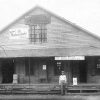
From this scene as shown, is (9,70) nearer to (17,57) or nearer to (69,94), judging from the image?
(17,57)

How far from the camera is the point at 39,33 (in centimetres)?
2930

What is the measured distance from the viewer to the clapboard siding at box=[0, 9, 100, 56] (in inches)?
1110

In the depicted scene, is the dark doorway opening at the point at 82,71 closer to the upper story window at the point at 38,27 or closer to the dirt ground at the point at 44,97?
the upper story window at the point at 38,27

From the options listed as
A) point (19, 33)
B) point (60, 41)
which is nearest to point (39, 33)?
point (19, 33)

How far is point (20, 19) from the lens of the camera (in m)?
29.6

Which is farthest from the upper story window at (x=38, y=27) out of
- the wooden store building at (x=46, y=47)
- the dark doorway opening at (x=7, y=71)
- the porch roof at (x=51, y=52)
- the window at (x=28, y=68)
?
the dark doorway opening at (x=7, y=71)

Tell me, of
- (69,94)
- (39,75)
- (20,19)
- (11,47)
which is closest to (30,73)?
(39,75)

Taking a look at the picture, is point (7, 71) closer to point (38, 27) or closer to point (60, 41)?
point (38, 27)

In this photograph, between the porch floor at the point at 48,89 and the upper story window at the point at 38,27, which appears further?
the upper story window at the point at 38,27

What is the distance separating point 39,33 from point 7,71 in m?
5.01

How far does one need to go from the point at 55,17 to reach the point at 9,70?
676 cm

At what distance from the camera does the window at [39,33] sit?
95.9 ft

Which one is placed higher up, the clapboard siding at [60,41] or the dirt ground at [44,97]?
the clapboard siding at [60,41]

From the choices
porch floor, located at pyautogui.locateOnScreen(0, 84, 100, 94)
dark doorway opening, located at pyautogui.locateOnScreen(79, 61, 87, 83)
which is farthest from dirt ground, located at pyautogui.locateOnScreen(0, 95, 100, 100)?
dark doorway opening, located at pyautogui.locateOnScreen(79, 61, 87, 83)
